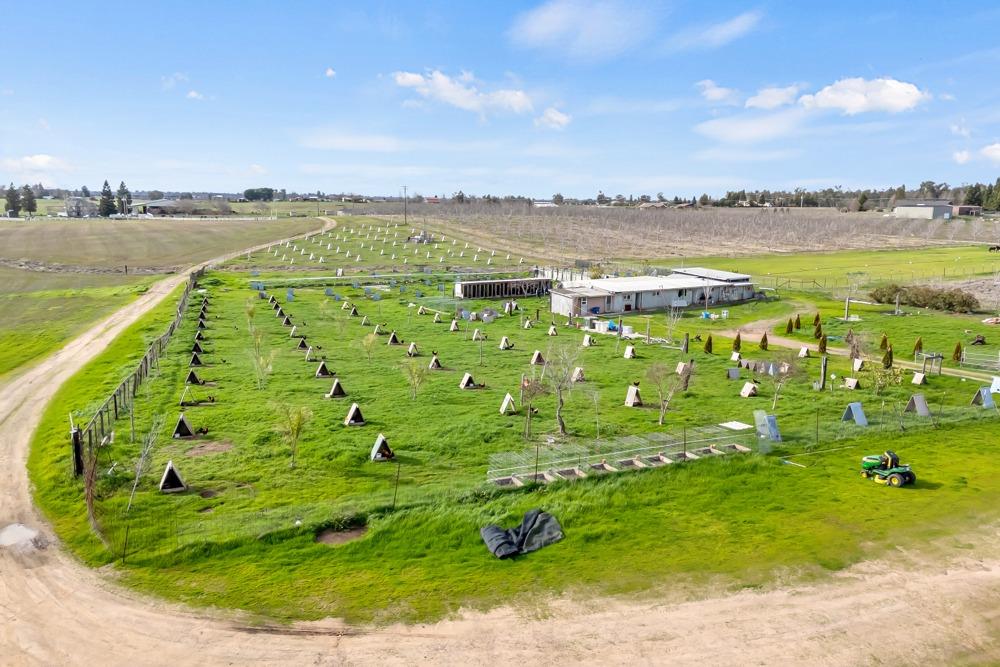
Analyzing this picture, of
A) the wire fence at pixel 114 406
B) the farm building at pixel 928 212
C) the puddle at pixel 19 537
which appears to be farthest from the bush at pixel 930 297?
the farm building at pixel 928 212

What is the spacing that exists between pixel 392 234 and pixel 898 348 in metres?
114

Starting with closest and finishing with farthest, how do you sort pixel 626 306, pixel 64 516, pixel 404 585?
pixel 404 585 < pixel 64 516 < pixel 626 306

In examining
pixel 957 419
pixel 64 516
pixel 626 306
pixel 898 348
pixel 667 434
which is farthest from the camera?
pixel 626 306

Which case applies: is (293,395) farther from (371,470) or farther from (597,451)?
(597,451)

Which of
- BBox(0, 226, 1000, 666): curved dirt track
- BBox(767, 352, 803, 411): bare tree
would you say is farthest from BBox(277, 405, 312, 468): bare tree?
BBox(767, 352, 803, 411): bare tree

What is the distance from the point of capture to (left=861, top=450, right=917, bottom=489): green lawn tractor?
74.1ft

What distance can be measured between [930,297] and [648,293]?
26443mm

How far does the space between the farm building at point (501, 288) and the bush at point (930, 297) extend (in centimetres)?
3388

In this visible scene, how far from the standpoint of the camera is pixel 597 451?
24641 millimetres

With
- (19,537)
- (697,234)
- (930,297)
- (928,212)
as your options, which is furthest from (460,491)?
(928,212)

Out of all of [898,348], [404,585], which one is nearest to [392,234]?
[898,348]

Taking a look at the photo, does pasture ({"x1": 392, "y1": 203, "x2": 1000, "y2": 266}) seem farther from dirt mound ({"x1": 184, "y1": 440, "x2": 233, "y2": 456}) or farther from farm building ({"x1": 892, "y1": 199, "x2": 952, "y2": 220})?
dirt mound ({"x1": 184, "y1": 440, "x2": 233, "y2": 456})

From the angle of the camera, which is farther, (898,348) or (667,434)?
(898,348)

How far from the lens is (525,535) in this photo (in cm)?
1870
